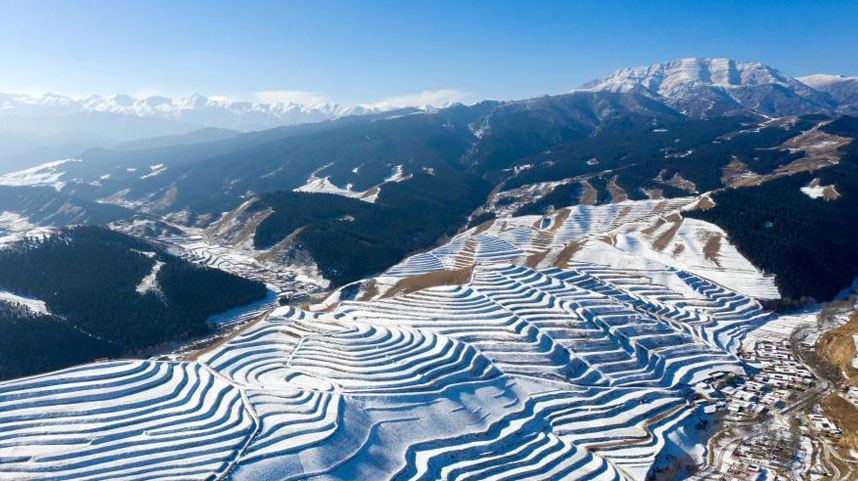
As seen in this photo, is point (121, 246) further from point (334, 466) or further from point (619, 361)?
point (619, 361)

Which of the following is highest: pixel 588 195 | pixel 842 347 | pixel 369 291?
pixel 588 195

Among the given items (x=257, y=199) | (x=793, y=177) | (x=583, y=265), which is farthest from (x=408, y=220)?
(x=793, y=177)

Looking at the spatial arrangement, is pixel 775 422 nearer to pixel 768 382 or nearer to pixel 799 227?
pixel 768 382

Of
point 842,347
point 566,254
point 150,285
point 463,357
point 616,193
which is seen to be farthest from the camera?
point 616,193

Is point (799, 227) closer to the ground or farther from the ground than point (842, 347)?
farther from the ground

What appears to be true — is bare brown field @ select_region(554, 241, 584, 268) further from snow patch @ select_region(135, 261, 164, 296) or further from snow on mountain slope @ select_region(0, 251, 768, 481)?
snow patch @ select_region(135, 261, 164, 296)

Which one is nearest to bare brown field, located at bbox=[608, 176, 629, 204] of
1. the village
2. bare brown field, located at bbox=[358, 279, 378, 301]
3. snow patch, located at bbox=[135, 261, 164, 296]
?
bare brown field, located at bbox=[358, 279, 378, 301]

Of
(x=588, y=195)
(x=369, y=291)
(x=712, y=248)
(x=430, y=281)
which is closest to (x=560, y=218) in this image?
(x=588, y=195)
